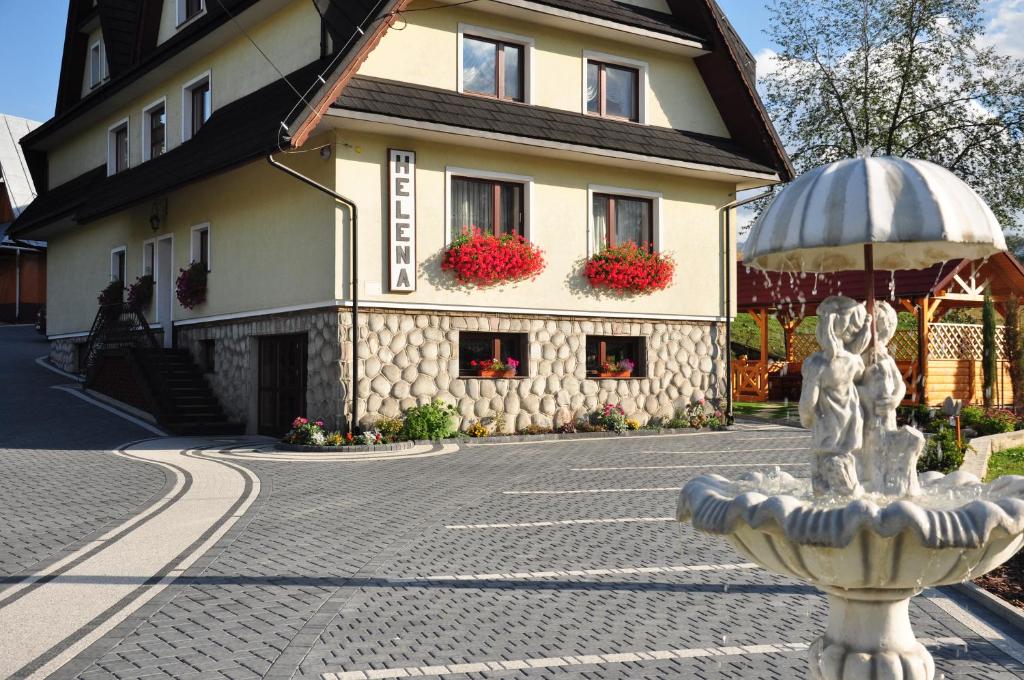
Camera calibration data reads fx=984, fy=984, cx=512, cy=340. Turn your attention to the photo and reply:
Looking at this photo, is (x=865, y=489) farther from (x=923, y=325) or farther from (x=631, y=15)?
(x=923, y=325)

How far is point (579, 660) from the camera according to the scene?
18.5 feet

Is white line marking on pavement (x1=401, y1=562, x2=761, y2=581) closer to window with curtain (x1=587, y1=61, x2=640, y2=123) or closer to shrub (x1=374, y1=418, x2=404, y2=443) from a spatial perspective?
shrub (x1=374, y1=418, x2=404, y2=443)

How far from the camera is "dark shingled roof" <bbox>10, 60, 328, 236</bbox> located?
17828 millimetres

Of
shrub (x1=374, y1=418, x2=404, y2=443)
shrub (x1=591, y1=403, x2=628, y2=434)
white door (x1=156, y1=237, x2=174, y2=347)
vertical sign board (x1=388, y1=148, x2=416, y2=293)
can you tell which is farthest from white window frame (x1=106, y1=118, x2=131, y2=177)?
shrub (x1=591, y1=403, x2=628, y2=434)

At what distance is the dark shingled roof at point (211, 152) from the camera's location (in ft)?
58.5

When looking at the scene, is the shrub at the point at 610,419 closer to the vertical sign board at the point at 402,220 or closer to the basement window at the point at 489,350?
the basement window at the point at 489,350

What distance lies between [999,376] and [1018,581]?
2094 centimetres

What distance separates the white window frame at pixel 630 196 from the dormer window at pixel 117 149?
14.0 m

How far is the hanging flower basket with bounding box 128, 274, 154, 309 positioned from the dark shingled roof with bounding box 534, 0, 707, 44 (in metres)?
12.2

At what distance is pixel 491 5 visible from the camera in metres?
19.5

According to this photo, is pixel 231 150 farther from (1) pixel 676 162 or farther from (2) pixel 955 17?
(2) pixel 955 17

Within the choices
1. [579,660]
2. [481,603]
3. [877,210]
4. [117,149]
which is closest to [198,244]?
[117,149]

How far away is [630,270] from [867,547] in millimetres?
17221

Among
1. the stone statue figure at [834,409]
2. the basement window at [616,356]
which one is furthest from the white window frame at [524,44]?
the stone statue figure at [834,409]
